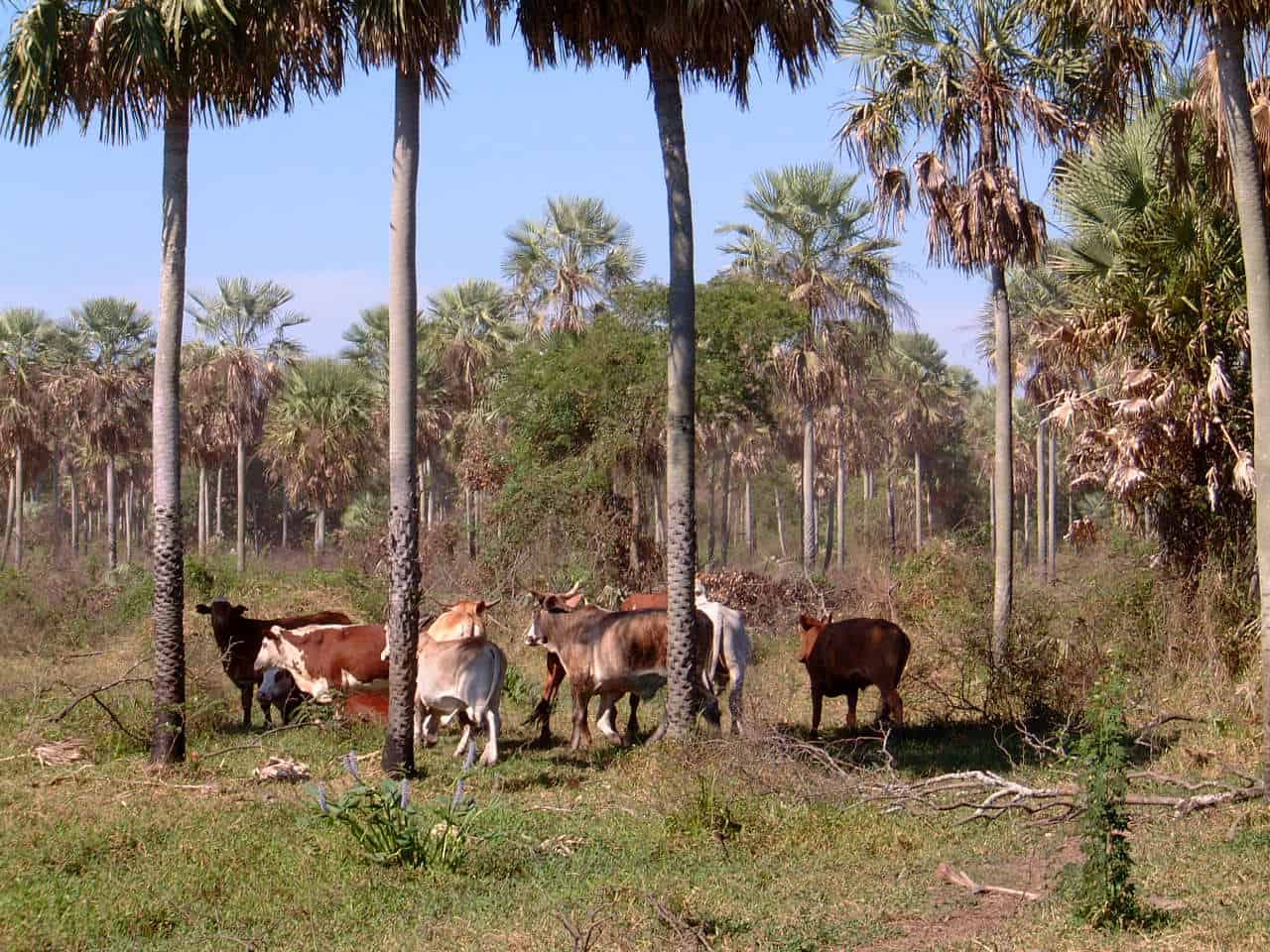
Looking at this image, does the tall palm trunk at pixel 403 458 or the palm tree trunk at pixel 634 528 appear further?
the palm tree trunk at pixel 634 528

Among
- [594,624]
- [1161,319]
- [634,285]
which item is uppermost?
[634,285]

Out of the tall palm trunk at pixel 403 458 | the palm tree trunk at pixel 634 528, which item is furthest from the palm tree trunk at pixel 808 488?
the tall palm trunk at pixel 403 458

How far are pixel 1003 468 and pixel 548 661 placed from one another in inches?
284

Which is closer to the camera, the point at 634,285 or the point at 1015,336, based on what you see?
the point at 634,285

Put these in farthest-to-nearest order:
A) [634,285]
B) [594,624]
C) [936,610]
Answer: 1. [634,285]
2. [936,610]
3. [594,624]

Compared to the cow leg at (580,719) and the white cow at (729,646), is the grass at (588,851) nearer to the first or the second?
the cow leg at (580,719)

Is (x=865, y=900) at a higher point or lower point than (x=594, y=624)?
lower

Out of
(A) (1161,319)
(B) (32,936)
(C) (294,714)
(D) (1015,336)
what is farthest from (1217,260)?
(D) (1015,336)

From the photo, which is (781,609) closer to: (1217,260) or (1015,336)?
(1217,260)

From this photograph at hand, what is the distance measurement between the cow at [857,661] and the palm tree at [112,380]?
3301cm

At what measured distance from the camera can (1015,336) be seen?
45.8 metres

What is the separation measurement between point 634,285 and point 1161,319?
14821 millimetres

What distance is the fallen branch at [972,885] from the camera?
8.73 meters

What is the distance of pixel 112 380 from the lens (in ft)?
147
